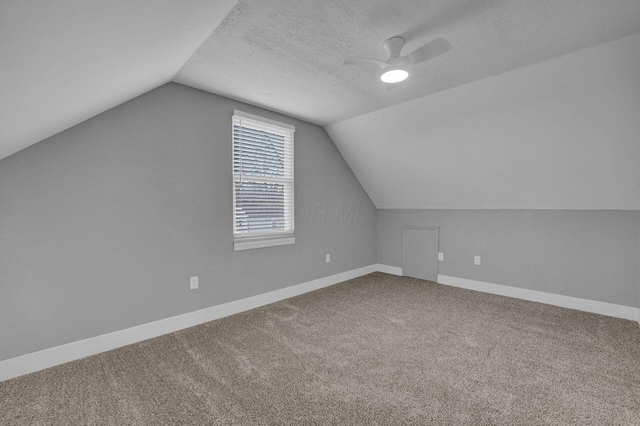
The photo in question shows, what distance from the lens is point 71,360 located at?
2176 millimetres

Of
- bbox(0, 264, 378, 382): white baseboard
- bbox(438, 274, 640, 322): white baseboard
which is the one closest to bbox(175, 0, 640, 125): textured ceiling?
bbox(0, 264, 378, 382): white baseboard

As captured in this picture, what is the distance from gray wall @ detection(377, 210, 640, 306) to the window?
→ 7.38 ft

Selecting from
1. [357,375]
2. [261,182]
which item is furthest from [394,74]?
[357,375]

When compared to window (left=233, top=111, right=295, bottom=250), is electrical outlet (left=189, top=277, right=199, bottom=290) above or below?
below

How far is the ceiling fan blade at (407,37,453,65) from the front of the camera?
1.77m

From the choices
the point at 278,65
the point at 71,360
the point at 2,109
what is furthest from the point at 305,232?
the point at 2,109

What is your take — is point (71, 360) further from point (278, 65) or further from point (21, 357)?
point (278, 65)

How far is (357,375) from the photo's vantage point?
1980 millimetres

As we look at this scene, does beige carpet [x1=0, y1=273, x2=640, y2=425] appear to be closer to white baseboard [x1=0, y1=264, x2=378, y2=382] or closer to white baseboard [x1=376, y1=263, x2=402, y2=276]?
white baseboard [x1=0, y1=264, x2=378, y2=382]

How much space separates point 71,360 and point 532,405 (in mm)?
3198

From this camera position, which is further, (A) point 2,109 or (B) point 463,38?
(B) point 463,38

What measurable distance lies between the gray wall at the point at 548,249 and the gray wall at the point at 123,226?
102 inches

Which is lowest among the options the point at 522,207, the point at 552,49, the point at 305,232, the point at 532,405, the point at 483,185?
the point at 532,405

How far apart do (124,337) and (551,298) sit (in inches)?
178
